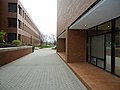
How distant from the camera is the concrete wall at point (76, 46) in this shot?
16281 millimetres

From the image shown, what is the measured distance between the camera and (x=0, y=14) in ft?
143

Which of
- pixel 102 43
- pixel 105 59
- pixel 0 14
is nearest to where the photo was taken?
pixel 105 59

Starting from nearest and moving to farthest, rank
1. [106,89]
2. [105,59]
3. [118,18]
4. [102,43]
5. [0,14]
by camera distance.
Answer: [106,89] → [118,18] → [105,59] → [102,43] → [0,14]

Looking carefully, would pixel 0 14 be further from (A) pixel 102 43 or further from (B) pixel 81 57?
(A) pixel 102 43

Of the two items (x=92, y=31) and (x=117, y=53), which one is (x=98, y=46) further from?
(x=117, y=53)

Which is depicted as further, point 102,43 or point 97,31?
point 97,31

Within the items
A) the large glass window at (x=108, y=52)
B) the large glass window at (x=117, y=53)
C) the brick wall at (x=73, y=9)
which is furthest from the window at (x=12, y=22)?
the large glass window at (x=117, y=53)

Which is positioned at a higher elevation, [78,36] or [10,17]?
[10,17]

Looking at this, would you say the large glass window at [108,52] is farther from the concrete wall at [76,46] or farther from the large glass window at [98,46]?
the concrete wall at [76,46]

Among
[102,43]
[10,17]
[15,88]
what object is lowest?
[15,88]

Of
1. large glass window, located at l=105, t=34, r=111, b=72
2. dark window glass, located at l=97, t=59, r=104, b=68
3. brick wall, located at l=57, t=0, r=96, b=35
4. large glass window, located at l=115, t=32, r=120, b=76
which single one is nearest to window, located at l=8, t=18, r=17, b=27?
brick wall, located at l=57, t=0, r=96, b=35

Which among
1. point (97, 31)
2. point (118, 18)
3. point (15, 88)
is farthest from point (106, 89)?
point (97, 31)

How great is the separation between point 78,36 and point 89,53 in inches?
65.2

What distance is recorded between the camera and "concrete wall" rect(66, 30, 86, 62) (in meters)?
16.3
